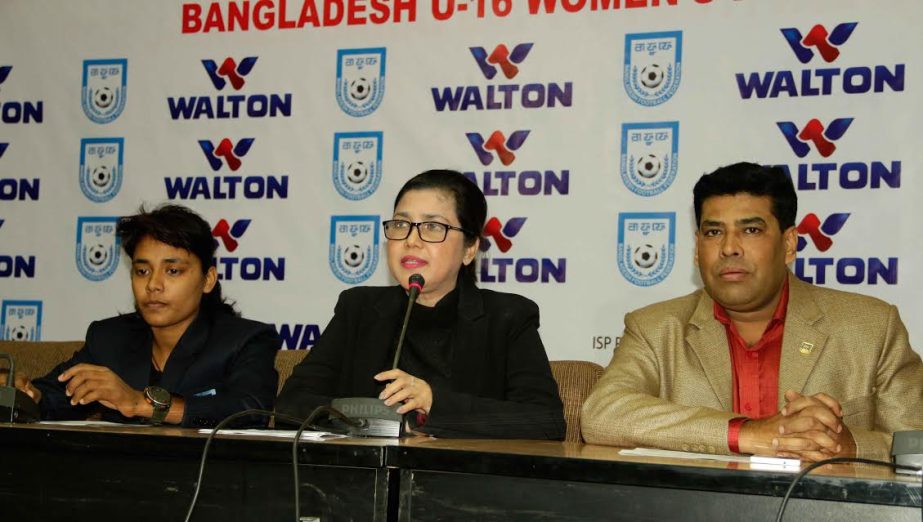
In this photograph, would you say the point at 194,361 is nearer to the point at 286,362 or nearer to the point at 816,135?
the point at 286,362

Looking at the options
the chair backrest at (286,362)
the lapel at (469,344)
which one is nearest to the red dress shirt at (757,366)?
the lapel at (469,344)

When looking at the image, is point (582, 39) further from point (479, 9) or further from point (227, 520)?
point (227, 520)

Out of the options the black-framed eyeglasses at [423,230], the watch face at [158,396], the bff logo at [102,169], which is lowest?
the watch face at [158,396]

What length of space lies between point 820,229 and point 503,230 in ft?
3.51

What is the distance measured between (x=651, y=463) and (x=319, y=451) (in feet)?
1.75

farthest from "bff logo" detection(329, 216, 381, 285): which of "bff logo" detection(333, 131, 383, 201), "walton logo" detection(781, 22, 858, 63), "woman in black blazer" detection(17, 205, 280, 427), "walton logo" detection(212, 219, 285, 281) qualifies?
"walton logo" detection(781, 22, 858, 63)

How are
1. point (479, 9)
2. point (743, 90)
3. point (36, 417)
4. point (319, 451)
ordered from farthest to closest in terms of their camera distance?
point (479, 9) → point (743, 90) → point (36, 417) → point (319, 451)

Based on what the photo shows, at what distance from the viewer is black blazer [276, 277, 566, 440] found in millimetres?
2594

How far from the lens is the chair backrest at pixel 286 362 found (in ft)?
10.6

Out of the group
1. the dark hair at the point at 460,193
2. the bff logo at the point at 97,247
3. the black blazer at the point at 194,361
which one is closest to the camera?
the dark hair at the point at 460,193

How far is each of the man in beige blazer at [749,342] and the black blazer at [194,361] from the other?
3.40 ft

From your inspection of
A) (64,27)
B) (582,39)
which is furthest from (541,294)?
(64,27)

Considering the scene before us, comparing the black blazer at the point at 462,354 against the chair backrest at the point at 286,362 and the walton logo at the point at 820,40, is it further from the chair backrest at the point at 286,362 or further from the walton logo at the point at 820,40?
the walton logo at the point at 820,40

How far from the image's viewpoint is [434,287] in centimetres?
271
